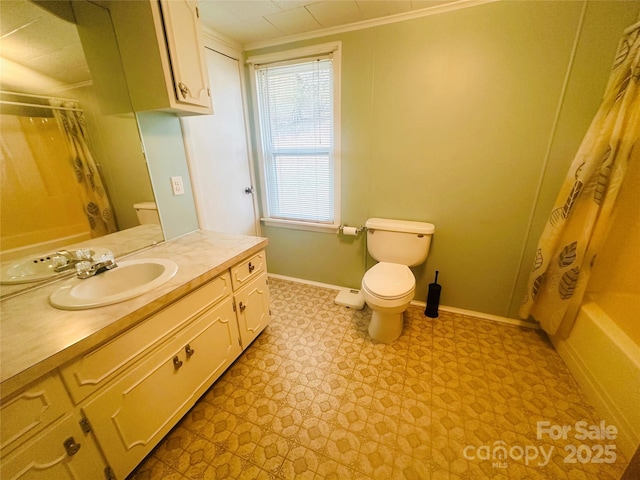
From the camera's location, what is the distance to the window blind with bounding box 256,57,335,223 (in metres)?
1.96

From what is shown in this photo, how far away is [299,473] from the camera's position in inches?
41.5

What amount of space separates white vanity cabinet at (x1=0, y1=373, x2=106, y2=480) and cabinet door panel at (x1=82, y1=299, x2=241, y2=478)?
51 mm

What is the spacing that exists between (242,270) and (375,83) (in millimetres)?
1635

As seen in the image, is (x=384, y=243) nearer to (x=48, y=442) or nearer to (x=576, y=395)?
(x=576, y=395)

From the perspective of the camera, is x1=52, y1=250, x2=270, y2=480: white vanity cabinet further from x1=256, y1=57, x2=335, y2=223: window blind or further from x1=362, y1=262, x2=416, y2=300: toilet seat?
x1=256, y1=57, x2=335, y2=223: window blind

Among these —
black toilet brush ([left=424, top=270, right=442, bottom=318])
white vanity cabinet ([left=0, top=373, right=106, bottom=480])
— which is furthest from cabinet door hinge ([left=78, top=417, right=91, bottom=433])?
black toilet brush ([left=424, top=270, right=442, bottom=318])

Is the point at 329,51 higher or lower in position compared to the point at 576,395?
higher

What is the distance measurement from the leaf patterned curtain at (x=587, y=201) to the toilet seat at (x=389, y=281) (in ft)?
2.75

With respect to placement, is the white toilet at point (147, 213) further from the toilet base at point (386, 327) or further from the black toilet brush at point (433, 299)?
the black toilet brush at point (433, 299)

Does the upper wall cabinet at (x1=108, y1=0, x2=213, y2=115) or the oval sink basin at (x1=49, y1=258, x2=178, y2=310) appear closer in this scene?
the oval sink basin at (x1=49, y1=258, x2=178, y2=310)

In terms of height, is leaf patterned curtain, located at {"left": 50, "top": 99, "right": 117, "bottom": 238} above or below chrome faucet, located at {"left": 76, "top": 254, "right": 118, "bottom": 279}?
above

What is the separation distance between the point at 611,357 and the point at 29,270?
109 inches

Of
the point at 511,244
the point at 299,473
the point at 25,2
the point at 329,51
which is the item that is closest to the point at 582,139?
the point at 511,244

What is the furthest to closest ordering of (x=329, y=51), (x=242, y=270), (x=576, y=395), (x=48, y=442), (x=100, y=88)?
(x=329, y=51) < (x=242, y=270) < (x=576, y=395) < (x=100, y=88) < (x=48, y=442)
